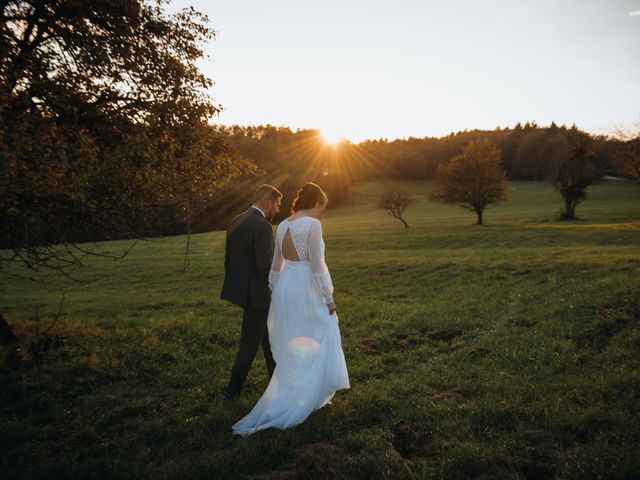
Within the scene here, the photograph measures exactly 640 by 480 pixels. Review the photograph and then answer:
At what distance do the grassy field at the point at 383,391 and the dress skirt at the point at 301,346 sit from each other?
0.38 meters

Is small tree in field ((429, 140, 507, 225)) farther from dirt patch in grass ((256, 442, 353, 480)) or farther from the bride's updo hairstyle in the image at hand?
dirt patch in grass ((256, 442, 353, 480))

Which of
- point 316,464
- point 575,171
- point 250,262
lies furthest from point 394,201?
point 316,464

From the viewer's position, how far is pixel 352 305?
44.9 ft

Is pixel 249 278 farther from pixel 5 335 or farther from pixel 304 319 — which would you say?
pixel 5 335

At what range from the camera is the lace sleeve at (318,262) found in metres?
6.01

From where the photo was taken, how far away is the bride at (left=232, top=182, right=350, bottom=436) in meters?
5.95

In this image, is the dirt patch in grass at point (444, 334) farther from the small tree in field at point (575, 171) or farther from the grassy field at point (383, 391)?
the small tree in field at point (575, 171)

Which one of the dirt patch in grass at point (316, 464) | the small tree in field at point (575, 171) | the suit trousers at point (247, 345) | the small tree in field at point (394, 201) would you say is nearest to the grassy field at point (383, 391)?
the dirt patch in grass at point (316, 464)

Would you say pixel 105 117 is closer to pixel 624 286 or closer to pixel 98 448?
pixel 98 448

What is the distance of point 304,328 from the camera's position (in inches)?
242

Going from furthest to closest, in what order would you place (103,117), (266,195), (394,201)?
(394,201), (103,117), (266,195)

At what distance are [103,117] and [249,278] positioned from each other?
5632mm

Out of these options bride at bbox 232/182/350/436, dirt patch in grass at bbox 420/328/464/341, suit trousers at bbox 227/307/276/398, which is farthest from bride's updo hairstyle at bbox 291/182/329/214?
dirt patch in grass at bbox 420/328/464/341

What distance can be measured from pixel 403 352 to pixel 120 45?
869cm
